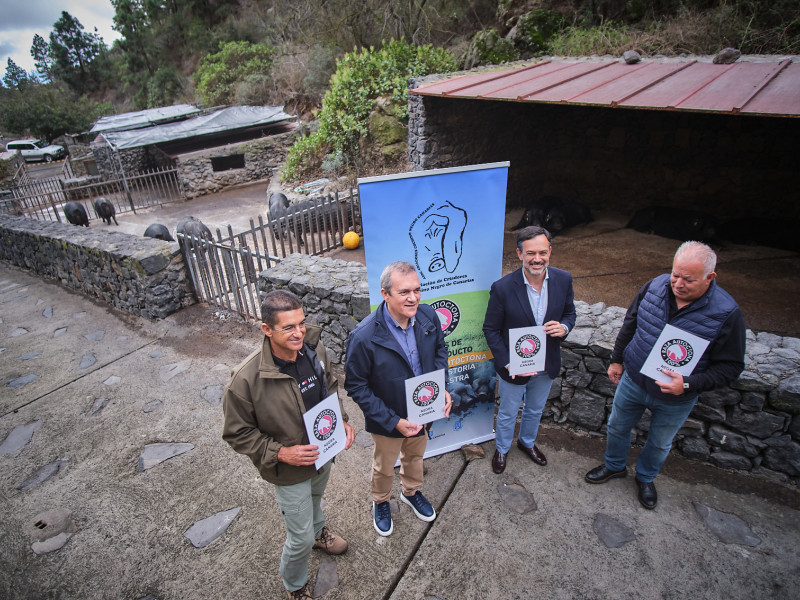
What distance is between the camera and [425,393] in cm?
275

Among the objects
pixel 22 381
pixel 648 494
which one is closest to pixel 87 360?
pixel 22 381

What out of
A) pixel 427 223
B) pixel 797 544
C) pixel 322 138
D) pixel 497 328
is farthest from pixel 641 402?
pixel 322 138

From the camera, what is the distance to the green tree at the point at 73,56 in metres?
37.5

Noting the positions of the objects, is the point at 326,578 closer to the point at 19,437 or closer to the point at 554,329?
the point at 554,329

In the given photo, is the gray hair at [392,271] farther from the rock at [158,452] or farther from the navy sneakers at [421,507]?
the rock at [158,452]

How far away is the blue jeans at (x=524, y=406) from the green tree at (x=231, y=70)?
2358 centimetres

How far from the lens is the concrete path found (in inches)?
107

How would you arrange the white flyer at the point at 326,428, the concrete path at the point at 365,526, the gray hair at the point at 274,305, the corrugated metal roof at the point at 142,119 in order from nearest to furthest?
the gray hair at the point at 274,305 < the white flyer at the point at 326,428 < the concrete path at the point at 365,526 < the corrugated metal roof at the point at 142,119

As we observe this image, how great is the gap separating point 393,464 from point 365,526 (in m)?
0.62

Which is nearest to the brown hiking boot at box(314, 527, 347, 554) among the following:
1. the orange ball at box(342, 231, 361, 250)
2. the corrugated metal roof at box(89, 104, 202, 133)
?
the orange ball at box(342, 231, 361, 250)

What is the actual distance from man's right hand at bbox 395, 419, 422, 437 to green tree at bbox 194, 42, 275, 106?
78.3 feet

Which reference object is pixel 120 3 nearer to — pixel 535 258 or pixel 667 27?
pixel 667 27

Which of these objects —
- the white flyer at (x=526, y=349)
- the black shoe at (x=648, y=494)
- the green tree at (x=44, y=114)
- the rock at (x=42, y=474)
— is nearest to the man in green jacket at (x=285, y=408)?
the white flyer at (x=526, y=349)

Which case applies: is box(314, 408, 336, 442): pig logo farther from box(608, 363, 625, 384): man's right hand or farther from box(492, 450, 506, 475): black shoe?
box(608, 363, 625, 384): man's right hand
